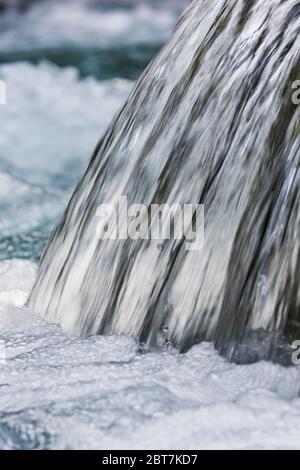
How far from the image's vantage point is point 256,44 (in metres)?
2.45

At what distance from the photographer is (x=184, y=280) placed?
2.18 m

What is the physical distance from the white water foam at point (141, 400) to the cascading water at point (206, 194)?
83 millimetres

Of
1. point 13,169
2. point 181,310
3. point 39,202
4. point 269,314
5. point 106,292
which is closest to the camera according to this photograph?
point 269,314

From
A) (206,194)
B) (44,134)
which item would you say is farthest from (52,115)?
(206,194)

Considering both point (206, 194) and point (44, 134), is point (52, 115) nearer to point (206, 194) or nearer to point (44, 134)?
point (44, 134)

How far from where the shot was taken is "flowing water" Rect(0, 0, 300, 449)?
5.72 feet

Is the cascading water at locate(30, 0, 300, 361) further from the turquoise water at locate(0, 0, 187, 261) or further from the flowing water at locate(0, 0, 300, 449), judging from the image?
the turquoise water at locate(0, 0, 187, 261)

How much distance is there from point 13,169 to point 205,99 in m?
3.06

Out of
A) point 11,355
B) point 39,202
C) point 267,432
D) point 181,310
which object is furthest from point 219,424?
point 39,202

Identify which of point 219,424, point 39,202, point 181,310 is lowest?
point 219,424

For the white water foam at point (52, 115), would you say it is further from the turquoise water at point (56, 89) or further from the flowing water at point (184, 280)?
the flowing water at point (184, 280)

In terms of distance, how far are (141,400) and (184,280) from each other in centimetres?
44

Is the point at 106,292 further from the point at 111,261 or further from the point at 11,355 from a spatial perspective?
the point at 11,355

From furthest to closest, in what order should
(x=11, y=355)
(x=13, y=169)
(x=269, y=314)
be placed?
1. (x=13, y=169)
2. (x=11, y=355)
3. (x=269, y=314)
